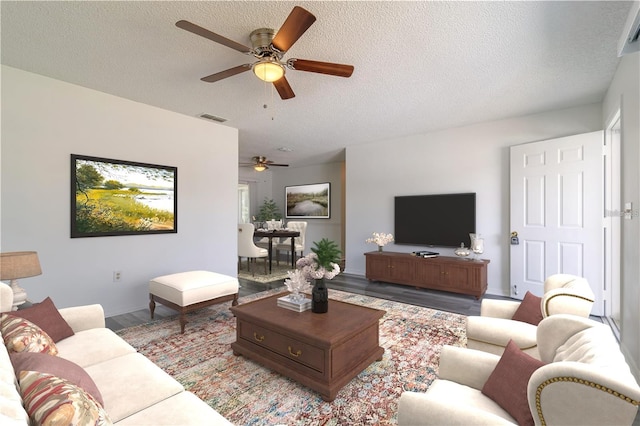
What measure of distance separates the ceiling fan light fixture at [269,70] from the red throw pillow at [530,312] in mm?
2553

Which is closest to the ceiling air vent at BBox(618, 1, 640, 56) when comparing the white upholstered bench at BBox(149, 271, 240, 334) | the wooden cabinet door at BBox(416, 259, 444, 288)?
the wooden cabinet door at BBox(416, 259, 444, 288)

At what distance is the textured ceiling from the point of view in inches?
77.5

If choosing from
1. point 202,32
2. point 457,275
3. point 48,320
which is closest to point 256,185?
point 457,275

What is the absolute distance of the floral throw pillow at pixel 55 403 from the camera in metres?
0.73

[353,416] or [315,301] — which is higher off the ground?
[315,301]

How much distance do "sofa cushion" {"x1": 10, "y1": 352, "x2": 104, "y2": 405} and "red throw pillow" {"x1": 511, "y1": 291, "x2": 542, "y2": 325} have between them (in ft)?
7.83

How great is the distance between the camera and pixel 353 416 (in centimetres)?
173

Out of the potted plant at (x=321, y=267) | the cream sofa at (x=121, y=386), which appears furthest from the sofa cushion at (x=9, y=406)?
the potted plant at (x=321, y=267)

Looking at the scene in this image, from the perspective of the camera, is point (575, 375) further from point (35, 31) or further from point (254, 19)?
point (35, 31)

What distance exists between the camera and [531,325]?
6.11 feet

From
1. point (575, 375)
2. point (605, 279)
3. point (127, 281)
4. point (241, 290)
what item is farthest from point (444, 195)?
point (127, 281)

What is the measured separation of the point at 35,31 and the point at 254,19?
1719 millimetres

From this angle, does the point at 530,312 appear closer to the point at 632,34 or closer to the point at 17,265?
the point at 632,34

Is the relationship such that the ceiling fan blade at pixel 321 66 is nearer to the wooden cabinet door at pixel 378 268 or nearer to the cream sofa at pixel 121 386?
the cream sofa at pixel 121 386
